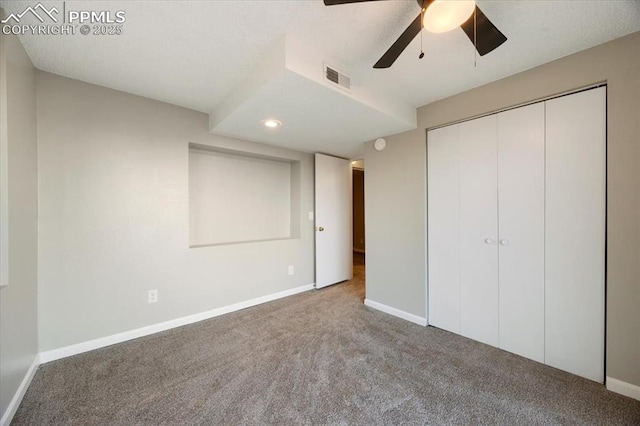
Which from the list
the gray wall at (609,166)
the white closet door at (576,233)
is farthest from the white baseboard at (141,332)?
the white closet door at (576,233)

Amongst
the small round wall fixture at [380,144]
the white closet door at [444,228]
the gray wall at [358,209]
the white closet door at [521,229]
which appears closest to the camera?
the white closet door at [521,229]

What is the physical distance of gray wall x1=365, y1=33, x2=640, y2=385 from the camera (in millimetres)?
1521

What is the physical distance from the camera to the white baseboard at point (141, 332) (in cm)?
195

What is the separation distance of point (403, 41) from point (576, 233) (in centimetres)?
181

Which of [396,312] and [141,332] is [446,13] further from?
[141,332]

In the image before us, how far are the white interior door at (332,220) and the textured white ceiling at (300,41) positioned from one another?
5.25 feet

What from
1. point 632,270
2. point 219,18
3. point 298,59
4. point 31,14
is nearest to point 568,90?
point 632,270

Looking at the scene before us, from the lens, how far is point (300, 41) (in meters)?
1.58

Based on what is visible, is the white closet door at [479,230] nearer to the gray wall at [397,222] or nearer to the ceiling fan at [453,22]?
the gray wall at [397,222]

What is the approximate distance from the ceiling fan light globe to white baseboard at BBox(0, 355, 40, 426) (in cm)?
299

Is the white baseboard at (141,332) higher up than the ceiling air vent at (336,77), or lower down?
lower down

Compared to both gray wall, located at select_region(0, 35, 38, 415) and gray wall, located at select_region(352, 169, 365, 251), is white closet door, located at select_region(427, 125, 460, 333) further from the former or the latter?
gray wall, located at select_region(352, 169, 365, 251)

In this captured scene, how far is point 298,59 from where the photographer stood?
160 cm

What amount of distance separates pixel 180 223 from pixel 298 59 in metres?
1.99
